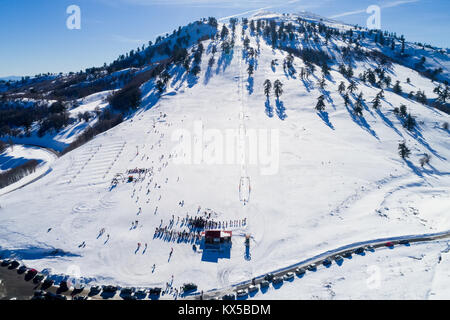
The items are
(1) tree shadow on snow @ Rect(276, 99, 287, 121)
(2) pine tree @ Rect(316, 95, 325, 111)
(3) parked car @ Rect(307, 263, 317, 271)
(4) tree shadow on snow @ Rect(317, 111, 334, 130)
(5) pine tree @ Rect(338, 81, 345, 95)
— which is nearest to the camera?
(3) parked car @ Rect(307, 263, 317, 271)

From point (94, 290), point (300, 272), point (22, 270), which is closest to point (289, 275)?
point (300, 272)

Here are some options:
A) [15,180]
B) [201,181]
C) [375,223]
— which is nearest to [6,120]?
[15,180]

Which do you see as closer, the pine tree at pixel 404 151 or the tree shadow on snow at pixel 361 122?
the pine tree at pixel 404 151

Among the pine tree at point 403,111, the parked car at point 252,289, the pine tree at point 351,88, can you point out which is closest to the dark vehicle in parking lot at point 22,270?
the parked car at point 252,289

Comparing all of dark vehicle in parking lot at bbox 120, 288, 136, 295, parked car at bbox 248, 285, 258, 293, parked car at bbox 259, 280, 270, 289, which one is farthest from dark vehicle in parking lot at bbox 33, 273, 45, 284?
parked car at bbox 259, 280, 270, 289

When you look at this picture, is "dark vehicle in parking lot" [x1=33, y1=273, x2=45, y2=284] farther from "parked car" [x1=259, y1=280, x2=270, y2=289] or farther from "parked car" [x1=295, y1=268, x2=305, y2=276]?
"parked car" [x1=295, y1=268, x2=305, y2=276]

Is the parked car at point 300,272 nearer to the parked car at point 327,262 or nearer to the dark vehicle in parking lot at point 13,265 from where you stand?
the parked car at point 327,262

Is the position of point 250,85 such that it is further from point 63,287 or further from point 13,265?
point 63,287
